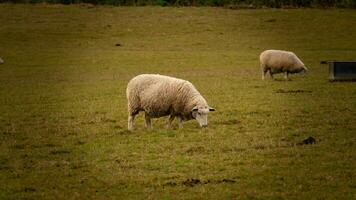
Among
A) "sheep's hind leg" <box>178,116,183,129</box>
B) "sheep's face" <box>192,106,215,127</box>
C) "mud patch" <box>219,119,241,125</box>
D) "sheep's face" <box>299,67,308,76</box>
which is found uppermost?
"sheep's face" <box>192,106,215,127</box>

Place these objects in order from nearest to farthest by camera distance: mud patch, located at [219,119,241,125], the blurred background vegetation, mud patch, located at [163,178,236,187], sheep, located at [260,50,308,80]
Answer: mud patch, located at [163,178,236,187], mud patch, located at [219,119,241,125], sheep, located at [260,50,308,80], the blurred background vegetation

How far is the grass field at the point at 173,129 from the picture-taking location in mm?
10570

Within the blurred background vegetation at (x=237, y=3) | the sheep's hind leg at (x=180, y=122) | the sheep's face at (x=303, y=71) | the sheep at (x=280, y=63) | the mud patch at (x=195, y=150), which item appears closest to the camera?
the mud patch at (x=195, y=150)

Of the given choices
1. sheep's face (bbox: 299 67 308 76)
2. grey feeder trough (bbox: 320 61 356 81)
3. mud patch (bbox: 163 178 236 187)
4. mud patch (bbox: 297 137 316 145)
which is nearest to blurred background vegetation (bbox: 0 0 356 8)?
sheep's face (bbox: 299 67 308 76)

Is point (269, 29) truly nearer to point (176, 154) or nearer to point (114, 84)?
point (114, 84)

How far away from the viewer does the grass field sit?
10570 millimetres

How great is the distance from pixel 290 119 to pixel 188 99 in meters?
2.79

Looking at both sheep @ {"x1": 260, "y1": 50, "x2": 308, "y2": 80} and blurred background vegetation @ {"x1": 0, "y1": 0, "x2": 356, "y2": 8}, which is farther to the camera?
blurred background vegetation @ {"x1": 0, "y1": 0, "x2": 356, "y2": 8}

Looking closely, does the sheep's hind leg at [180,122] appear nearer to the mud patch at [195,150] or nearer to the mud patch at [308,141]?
the mud patch at [195,150]

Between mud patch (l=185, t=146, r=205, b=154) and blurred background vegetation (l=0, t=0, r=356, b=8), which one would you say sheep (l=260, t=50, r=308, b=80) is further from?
blurred background vegetation (l=0, t=0, r=356, b=8)

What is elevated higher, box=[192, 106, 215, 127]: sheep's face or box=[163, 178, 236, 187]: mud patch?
box=[192, 106, 215, 127]: sheep's face

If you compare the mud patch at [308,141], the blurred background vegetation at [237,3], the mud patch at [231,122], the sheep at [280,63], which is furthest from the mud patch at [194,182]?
the blurred background vegetation at [237,3]

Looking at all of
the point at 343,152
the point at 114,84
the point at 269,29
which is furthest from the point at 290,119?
the point at 269,29

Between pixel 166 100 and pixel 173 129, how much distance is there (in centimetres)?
67
